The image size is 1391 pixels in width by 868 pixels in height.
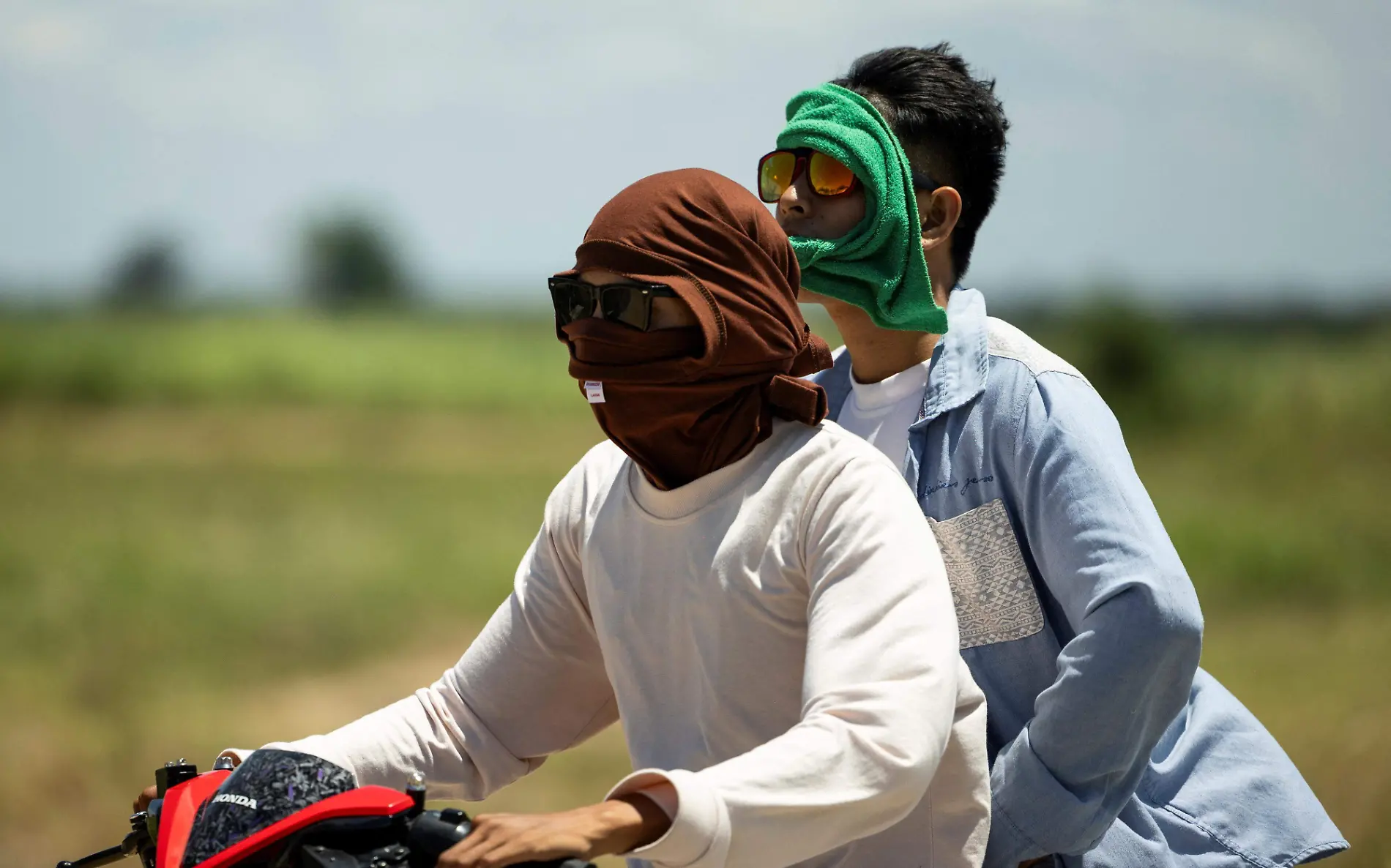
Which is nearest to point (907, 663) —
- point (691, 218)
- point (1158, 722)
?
point (691, 218)

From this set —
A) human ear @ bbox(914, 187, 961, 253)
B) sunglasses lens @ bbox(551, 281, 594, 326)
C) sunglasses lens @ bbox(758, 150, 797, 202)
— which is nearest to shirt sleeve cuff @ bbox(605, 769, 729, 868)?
sunglasses lens @ bbox(551, 281, 594, 326)

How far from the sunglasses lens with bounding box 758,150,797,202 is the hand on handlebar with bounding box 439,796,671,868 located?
1.57 meters

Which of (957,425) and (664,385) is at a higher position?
(664,385)

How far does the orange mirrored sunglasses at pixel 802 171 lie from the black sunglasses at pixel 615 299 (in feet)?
3.07

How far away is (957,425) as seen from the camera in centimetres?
283

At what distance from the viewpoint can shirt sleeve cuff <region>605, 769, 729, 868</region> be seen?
1.67 meters

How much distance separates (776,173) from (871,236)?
0.81ft

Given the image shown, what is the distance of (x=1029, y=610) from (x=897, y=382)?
622 mm

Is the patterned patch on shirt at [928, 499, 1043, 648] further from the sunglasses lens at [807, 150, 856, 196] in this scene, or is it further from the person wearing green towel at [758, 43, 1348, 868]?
the sunglasses lens at [807, 150, 856, 196]

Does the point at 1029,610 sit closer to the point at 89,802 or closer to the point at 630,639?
the point at 630,639

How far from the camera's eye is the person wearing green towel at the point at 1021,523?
2.48 meters

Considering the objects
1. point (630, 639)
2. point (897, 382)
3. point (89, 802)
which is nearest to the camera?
point (630, 639)

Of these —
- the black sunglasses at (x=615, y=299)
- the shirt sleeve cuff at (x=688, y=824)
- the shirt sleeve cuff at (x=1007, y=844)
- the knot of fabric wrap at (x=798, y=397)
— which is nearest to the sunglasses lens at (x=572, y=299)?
the black sunglasses at (x=615, y=299)

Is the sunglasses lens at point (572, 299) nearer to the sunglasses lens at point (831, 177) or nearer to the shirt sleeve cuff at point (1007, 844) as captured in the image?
the sunglasses lens at point (831, 177)
